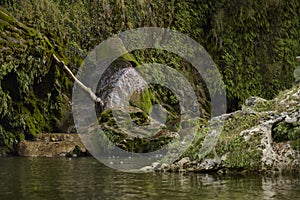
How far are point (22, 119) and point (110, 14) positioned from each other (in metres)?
8.37

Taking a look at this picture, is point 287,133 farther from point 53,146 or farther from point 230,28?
point 230,28

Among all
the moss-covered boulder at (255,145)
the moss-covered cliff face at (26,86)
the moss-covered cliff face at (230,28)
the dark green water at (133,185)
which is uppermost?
the moss-covered cliff face at (230,28)

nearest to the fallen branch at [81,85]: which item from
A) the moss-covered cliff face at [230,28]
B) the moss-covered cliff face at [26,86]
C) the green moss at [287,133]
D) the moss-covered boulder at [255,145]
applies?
the moss-covered cliff face at [26,86]

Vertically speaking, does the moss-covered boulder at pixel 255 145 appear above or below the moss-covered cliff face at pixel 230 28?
below

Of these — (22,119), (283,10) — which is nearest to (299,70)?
(22,119)

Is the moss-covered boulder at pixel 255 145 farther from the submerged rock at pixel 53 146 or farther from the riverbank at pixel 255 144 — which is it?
the submerged rock at pixel 53 146

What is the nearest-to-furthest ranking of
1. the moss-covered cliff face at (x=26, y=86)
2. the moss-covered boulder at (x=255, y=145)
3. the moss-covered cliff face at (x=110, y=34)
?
the moss-covered boulder at (x=255, y=145) → the moss-covered cliff face at (x=26, y=86) → the moss-covered cliff face at (x=110, y=34)

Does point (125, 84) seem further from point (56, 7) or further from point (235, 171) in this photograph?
point (235, 171)

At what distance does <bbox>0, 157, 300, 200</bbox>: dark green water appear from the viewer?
7730 millimetres

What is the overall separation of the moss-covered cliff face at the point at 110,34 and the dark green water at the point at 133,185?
6.61 m

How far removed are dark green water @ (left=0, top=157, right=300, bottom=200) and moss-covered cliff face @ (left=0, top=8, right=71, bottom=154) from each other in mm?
5977

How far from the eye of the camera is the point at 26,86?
17734 mm

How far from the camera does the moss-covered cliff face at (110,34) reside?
17.7 m

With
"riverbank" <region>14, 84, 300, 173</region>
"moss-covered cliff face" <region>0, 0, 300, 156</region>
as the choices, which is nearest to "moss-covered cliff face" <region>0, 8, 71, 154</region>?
"moss-covered cliff face" <region>0, 0, 300, 156</region>
